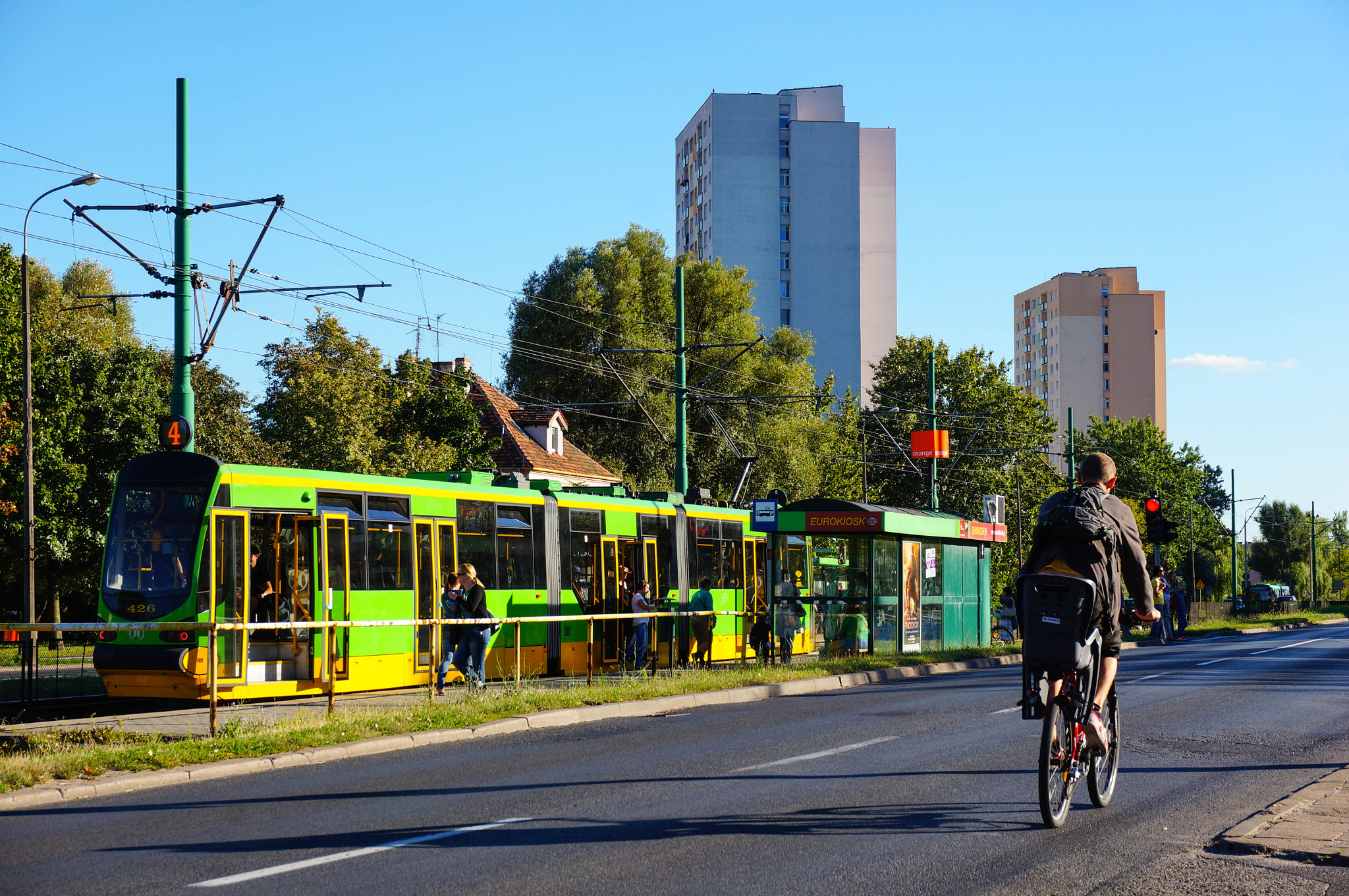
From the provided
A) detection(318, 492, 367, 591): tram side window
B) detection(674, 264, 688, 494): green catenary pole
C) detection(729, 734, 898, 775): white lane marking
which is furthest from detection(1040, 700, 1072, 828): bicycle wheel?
detection(674, 264, 688, 494): green catenary pole

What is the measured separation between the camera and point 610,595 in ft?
75.2

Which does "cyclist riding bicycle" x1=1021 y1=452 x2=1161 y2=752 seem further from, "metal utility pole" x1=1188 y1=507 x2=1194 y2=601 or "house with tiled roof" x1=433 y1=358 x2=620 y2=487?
"metal utility pole" x1=1188 y1=507 x2=1194 y2=601

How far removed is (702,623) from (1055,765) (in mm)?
16134

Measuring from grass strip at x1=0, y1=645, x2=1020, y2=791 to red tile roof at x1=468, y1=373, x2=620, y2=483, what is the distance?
3518 cm

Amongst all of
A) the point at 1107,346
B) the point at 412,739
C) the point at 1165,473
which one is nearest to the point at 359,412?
the point at 412,739

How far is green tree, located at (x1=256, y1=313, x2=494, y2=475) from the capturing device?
131 ft

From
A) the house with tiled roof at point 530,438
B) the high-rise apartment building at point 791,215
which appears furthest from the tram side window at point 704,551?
the high-rise apartment building at point 791,215

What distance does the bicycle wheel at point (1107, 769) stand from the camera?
7.92 m

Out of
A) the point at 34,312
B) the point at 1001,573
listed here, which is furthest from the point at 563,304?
the point at 1001,573

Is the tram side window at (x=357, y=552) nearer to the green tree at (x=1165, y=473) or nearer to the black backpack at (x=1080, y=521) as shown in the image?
the black backpack at (x=1080, y=521)

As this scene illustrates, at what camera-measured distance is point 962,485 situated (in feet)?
214

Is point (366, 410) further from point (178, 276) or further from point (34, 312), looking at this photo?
point (178, 276)

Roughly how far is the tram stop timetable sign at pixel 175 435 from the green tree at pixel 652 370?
35359 millimetres

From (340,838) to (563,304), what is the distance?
159ft
